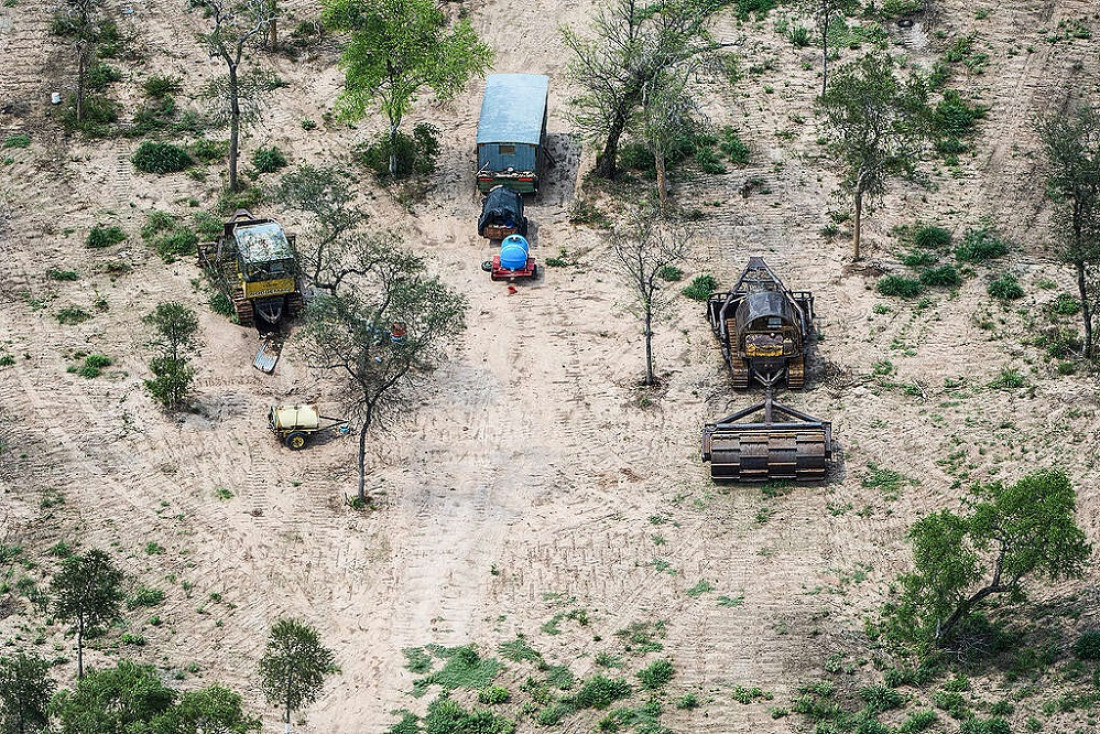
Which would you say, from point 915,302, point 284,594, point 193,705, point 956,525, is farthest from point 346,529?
point 915,302

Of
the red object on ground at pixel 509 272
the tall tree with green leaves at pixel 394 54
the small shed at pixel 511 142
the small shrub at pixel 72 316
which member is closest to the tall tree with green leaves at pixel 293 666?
the small shrub at pixel 72 316

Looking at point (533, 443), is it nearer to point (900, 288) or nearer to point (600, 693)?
point (600, 693)

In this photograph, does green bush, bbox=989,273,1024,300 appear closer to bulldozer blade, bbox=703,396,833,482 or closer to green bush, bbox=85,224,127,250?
bulldozer blade, bbox=703,396,833,482

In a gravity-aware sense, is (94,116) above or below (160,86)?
below

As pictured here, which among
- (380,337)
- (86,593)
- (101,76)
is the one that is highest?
(101,76)

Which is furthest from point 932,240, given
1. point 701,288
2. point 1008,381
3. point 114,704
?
point 114,704
